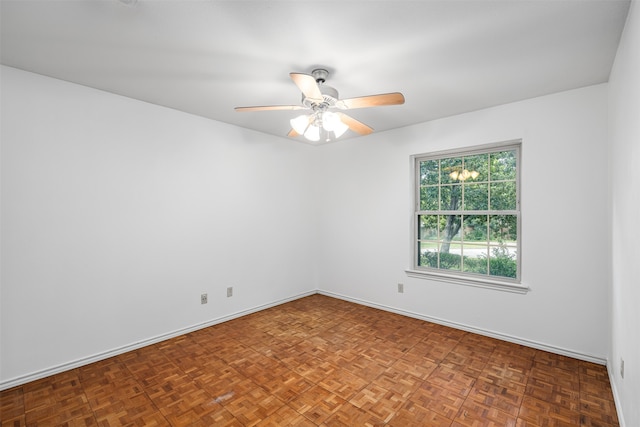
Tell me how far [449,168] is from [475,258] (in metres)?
1.08

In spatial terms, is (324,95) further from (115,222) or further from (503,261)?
(503,261)

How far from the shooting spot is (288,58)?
2.12 m

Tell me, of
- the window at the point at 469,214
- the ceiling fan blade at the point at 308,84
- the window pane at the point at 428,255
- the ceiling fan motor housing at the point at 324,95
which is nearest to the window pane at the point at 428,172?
the window at the point at 469,214

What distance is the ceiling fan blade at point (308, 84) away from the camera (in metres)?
1.76

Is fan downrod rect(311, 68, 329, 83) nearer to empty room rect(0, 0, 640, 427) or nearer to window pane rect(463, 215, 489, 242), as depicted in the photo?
empty room rect(0, 0, 640, 427)

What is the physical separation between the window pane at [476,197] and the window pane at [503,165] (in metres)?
0.15

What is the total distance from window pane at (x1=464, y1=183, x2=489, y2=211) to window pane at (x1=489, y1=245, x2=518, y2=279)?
18.8 inches

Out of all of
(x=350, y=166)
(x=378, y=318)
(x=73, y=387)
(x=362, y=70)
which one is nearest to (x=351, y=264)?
(x=378, y=318)

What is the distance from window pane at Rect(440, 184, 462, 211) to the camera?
11.6ft

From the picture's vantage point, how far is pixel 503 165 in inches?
126

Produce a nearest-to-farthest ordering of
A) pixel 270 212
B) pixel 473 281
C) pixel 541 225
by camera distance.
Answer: pixel 541 225
pixel 473 281
pixel 270 212

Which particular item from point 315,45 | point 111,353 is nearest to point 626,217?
point 315,45

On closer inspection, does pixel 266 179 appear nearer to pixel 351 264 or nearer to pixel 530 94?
pixel 351 264

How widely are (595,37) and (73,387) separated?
171 inches
